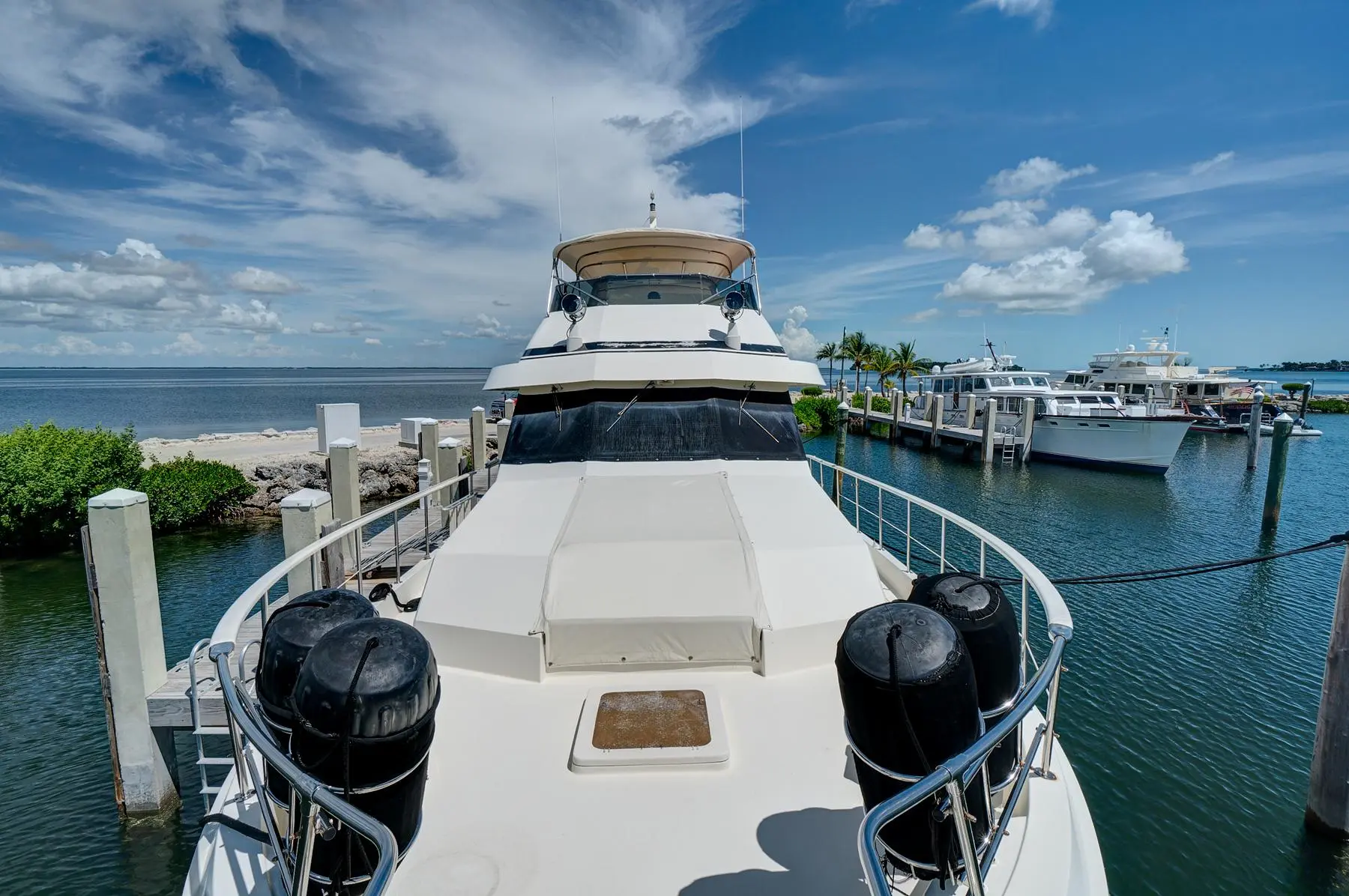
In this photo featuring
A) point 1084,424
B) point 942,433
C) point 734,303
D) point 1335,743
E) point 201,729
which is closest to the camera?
point 201,729

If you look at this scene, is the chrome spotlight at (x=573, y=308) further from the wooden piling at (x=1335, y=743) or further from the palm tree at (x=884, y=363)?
the palm tree at (x=884, y=363)

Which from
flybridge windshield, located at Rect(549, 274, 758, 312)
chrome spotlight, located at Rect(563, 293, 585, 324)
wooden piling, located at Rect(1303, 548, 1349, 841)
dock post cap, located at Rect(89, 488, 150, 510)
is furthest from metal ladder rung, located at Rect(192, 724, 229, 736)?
wooden piling, located at Rect(1303, 548, 1349, 841)

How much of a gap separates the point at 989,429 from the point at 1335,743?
27720 mm

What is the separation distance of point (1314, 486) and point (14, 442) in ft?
132

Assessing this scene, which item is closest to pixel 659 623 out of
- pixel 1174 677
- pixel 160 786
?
pixel 160 786

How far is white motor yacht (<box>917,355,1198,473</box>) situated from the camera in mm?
→ 29298

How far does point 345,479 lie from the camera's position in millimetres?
10109

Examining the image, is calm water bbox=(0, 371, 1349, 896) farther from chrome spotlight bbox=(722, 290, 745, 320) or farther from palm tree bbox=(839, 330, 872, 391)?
palm tree bbox=(839, 330, 872, 391)

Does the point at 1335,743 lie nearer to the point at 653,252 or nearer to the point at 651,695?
the point at 651,695

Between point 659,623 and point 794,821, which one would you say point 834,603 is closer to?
point 659,623

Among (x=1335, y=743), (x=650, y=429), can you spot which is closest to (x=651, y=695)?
(x=650, y=429)

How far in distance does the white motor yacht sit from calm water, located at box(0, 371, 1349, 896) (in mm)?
10467

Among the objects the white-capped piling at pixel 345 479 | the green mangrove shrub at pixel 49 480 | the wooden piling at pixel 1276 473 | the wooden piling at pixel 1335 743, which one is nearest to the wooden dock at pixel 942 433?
the wooden piling at pixel 1276 473

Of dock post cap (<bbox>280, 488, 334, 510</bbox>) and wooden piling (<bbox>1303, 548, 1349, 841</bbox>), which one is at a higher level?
dock post cap (<bbox>280, 488, 334, 510</bbox>)
